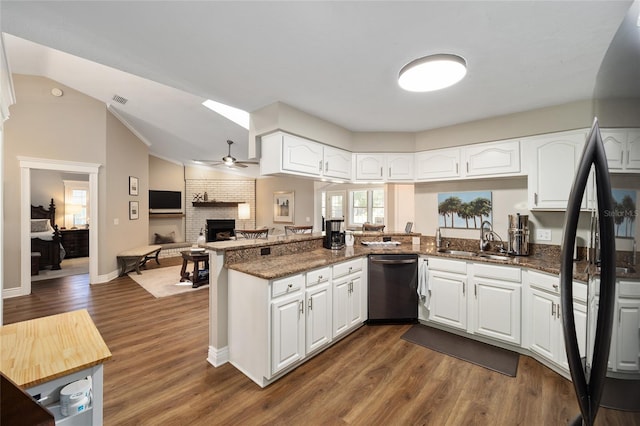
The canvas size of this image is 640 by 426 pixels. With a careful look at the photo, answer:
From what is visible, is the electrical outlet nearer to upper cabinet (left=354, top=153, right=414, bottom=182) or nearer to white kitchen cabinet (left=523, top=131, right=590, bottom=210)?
white kitchen cabinet (left=523, top=131, right=590, bottom=210)

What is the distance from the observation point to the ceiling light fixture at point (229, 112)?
4.33 meters

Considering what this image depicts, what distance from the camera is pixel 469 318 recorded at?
275cm

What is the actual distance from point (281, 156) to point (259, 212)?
7.09 m

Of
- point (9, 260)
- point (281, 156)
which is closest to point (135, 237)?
point (9, 260)

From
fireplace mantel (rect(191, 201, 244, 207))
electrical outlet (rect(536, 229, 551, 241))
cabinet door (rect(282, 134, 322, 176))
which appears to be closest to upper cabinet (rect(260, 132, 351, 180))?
cabinet door (rect(282, 134, 322, 176))

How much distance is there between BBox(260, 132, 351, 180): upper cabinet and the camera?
2.67 metres

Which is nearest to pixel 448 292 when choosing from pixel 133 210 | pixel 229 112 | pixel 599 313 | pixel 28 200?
pixel 599 313

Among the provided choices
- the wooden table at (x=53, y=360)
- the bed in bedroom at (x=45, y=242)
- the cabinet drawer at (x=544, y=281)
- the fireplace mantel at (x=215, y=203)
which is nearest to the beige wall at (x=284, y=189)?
the fireplace mantel at (x=215, y=203)

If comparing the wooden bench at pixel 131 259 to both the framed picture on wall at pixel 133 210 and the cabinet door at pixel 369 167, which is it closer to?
the framed picture on wall at pixel 133 210

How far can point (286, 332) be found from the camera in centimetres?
211

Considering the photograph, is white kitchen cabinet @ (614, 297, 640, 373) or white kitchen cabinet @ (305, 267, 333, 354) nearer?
white kitchen cabinet @ (614, 297, 640, 373)

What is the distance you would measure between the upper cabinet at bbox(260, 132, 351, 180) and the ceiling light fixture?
1.98 meters

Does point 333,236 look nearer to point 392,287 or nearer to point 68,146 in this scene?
Result: point 392,287

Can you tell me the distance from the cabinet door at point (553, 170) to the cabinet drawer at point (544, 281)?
75cm
